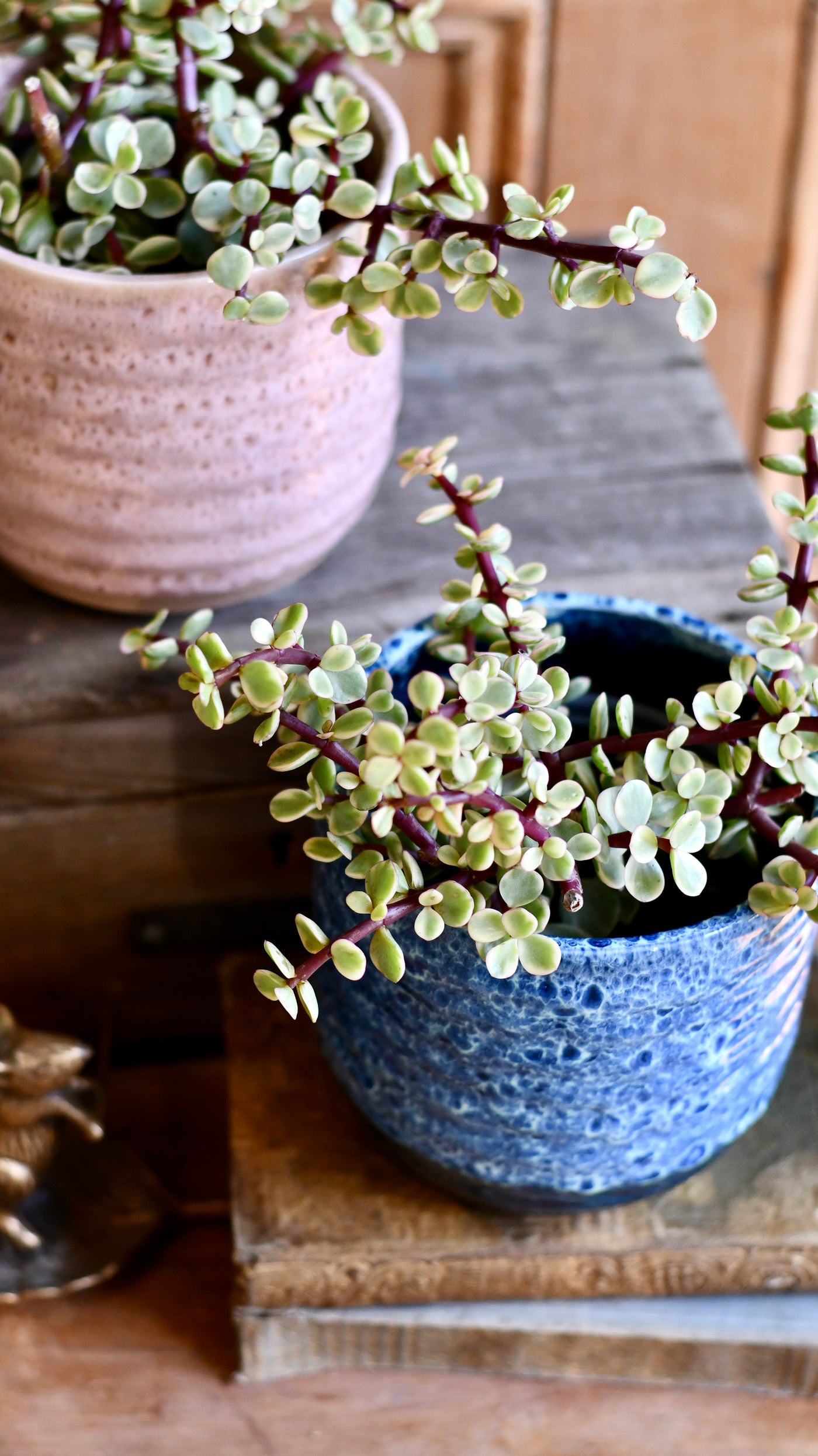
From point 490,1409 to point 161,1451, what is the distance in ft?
0.49

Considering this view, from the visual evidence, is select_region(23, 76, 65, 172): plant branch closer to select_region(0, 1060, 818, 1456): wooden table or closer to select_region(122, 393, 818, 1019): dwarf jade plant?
select_region(122, 393, 818, 1019): dwarf jade plant

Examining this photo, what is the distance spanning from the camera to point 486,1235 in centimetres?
61

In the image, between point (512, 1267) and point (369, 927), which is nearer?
point (369, 927)

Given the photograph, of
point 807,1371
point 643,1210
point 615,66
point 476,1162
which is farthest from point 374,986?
point 615,66

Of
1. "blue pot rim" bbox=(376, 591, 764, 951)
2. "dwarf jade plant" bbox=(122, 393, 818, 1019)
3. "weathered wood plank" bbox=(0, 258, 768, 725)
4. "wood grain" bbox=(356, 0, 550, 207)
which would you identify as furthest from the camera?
"wood grain" bbox=(356, 0, 550, 207)

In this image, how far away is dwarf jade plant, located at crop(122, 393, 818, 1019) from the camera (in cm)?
44

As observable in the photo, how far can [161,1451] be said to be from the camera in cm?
63

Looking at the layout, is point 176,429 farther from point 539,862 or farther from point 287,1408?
point 287,1408

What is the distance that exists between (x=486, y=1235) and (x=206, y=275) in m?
0.41

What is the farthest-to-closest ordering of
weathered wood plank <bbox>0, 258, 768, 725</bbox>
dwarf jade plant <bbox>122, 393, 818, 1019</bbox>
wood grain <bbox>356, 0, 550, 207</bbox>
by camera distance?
wood grain <bbox>356, 0, 550, 207</bbox> < weathered wood plank <bbox>0, 258, 768, 725</bbox> < dwarf jade plant <bbox>122, 393, 818, 1019</bbox>

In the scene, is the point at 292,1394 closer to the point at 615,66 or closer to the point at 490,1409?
the point at 490,1409

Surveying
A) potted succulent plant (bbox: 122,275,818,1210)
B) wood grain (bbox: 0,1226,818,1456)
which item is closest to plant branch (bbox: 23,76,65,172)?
potted succulent plant (bbox: 122,275,818,1210)

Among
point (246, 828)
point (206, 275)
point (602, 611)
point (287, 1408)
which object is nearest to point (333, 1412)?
point (287, 1408)

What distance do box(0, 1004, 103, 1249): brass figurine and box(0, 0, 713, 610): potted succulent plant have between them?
0.66ft
